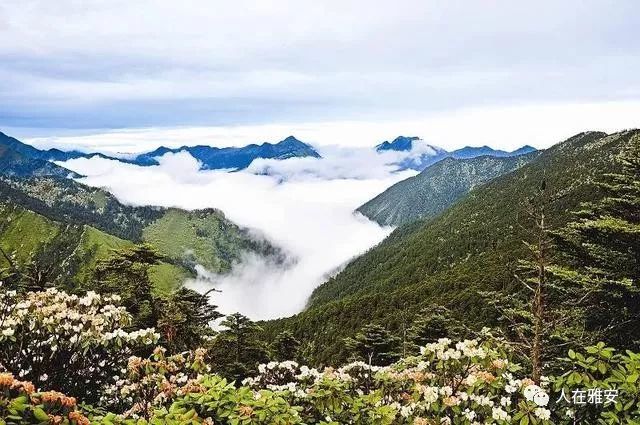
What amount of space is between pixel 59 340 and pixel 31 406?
5.94 metres

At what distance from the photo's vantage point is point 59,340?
34.8 feet

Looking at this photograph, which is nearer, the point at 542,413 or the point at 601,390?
the point at 542,413

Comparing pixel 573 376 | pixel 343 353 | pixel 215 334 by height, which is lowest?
pixel 343 353

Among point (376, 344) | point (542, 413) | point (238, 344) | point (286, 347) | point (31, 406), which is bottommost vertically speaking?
point (286, 347)

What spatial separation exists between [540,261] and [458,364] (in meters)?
5.78

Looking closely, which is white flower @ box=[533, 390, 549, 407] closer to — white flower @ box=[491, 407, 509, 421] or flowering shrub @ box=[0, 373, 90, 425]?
white flower @ box=[491, 407, 509, 421]

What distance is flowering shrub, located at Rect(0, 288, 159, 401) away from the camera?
10359 millimetres

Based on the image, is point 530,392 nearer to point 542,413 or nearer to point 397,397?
point 542,413

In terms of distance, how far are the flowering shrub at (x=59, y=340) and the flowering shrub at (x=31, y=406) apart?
4.36 m

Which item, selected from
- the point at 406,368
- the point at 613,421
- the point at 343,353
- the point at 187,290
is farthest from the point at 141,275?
the point at 343,353

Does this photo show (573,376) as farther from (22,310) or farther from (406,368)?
(22,310)

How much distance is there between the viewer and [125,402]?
39.3 ft

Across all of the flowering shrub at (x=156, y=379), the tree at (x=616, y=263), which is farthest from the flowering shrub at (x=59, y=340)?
the tree at (x=616, y=263)

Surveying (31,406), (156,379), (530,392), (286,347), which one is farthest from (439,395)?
(286,347)
